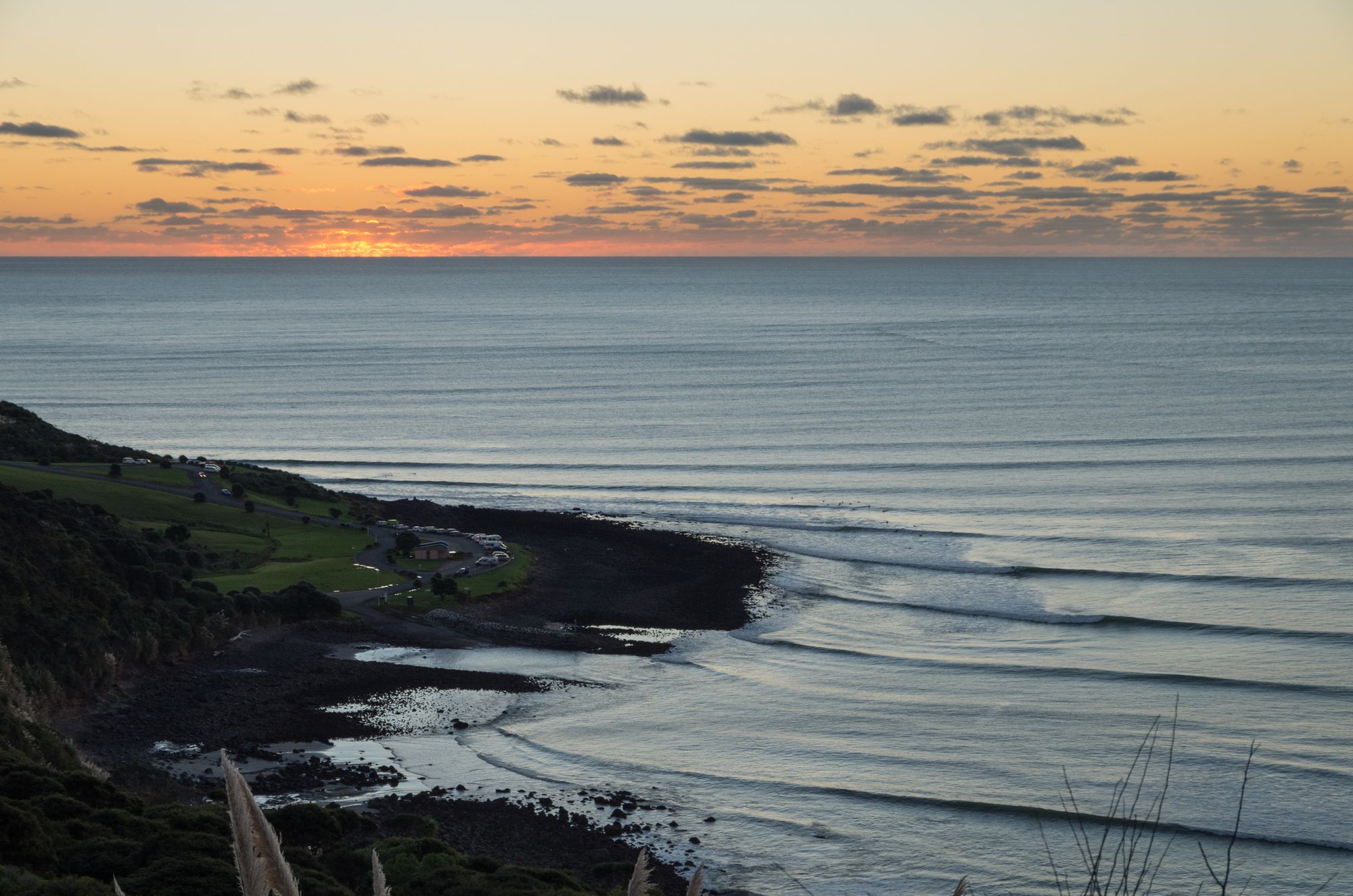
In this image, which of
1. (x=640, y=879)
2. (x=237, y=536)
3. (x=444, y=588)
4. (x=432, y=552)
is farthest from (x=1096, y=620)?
(x=640, y=879)

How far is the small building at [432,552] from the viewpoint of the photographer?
65688 millimetres

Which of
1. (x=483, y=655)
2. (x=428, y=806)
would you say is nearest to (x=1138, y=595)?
(x=483, y=655)

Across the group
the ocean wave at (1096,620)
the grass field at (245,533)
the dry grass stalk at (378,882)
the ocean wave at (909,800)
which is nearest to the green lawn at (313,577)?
the grass field at (245,533)

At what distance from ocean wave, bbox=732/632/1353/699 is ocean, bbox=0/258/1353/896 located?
19cm

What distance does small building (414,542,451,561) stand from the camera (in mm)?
65688

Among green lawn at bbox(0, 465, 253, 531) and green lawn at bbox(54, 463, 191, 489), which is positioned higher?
green lawn at bbox(54, 463, 191, 489)

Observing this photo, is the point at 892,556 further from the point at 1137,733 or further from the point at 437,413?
the point at 437,413

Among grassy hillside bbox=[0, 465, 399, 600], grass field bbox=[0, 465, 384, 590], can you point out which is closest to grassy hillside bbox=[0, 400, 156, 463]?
grassy hillside bbox=[0, 465, 399, 600]

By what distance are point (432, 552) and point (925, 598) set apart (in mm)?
27201

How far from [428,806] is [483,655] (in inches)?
705

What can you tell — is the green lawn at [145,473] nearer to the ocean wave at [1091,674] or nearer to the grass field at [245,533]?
the grass field at [245,533]

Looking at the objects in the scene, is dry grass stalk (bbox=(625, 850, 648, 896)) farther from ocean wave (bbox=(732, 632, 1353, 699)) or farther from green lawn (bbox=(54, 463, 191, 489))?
green lawn (bbox=(54, 463, 191, 489))

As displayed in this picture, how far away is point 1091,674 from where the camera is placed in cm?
4862

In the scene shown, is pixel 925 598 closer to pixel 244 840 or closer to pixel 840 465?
pixel 840 465
